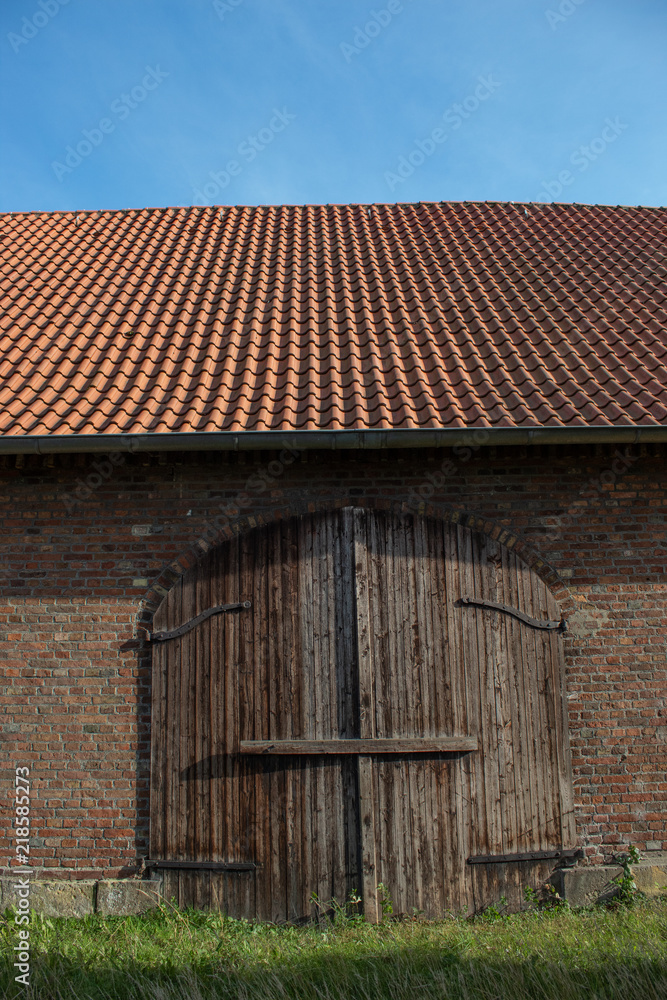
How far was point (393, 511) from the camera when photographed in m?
4.84

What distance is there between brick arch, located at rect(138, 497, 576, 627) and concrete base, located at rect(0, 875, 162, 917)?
1840 mm

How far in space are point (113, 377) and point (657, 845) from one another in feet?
16.6

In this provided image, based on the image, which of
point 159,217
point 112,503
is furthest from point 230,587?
point 159,217

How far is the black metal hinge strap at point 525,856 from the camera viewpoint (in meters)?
4.48

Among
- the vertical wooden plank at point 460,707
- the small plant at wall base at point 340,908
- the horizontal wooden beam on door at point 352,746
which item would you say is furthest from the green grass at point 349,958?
the horizontal wooden beam on door at point 352,746

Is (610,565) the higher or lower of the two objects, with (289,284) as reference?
lower

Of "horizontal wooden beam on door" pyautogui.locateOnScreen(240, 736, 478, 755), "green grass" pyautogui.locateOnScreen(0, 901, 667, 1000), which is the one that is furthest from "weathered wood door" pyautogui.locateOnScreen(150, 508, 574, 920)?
"green grass" pyautogui.locateOnScreen(0, 901, 667, 1000)

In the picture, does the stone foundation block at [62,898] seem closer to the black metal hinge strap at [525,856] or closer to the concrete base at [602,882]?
the black metal hinge strap at [525,856]

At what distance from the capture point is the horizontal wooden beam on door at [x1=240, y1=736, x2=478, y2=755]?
14.9 ft

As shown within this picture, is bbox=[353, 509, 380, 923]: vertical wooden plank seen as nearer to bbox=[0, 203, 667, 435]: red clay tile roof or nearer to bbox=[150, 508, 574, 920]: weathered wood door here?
bbox=[150, 508, 574, 920]: weathered wood door

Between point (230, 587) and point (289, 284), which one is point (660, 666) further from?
point (289, 284)

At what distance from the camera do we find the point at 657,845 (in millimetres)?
4523

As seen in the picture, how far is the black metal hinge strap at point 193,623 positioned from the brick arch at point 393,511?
24 centimetres

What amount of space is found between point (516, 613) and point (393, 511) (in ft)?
3.66
